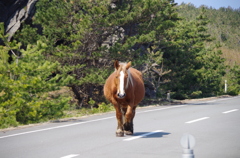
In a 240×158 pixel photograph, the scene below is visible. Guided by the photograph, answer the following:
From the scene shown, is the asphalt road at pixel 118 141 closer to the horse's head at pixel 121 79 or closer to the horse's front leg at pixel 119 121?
the horse's front leg at pixel 119 121

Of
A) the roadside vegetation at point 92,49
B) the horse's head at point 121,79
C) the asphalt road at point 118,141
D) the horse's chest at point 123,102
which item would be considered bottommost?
the asphalt road at point 118,141

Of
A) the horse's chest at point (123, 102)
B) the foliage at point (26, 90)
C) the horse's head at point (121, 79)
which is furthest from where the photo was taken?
the foliage at point (26, 90)

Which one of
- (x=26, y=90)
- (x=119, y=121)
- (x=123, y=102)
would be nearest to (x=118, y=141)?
(x=119, y=121)

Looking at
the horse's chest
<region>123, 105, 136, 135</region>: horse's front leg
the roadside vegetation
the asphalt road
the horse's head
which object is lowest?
the asphalt road

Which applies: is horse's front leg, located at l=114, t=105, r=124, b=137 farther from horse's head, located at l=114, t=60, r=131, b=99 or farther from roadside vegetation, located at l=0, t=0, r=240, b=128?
roadside vegetation, located at l=0, t=0, r=240, b=128

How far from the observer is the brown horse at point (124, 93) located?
903 centimetres

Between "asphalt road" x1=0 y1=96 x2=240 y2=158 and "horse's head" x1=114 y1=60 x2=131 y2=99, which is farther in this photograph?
"horse's head" x1=114 y1=60 x2=131 y2=99

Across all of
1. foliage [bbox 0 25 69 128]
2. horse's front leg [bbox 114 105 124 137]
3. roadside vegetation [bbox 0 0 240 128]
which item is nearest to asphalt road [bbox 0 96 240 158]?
horse's front leg [bbox 114 105 124 137]

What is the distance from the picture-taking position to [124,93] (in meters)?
8.81

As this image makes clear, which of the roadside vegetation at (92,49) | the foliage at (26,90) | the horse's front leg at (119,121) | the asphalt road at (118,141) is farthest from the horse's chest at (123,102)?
the roadside vegetation at (92,49)

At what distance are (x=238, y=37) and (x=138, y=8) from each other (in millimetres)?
93542

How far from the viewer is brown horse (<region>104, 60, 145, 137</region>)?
9.03 meters

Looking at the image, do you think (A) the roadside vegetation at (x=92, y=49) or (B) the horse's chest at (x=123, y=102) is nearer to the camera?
(B) the horse's chest at (x=123, y=102)

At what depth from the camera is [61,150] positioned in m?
8.02
